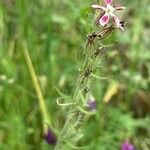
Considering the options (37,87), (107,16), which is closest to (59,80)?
(37,87)

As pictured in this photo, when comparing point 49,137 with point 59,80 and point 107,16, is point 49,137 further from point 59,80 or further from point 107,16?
point 107,16

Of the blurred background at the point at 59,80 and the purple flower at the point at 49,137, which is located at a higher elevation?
the blurred background at the point at 59,80

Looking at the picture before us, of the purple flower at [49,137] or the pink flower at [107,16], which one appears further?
the purple flower at [49,137]

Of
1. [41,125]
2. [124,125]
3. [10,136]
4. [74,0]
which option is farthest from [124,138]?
[74,0]

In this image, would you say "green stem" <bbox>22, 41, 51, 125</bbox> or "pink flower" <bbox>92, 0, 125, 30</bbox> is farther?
"green stem" <bbox>22, 41, 51, 125</bbox>

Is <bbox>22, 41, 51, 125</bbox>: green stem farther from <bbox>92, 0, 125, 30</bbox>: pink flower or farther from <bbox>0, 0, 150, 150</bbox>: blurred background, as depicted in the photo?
<bbox>92, 0, 125, 30</bbox>: pink flower

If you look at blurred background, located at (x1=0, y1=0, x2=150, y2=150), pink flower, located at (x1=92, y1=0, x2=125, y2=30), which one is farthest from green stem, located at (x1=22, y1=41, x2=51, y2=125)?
pink flower, located at (x1=92, y1=0, x2=125, y2=30)

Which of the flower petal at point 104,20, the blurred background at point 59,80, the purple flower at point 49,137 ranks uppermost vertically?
the flower petal at point 104,20

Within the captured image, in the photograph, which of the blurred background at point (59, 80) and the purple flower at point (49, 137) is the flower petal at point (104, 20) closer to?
the blurred background at point (59, 80)

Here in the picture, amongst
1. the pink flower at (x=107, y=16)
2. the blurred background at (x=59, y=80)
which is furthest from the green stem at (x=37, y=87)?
the pink flower at (x=107, y=16)
